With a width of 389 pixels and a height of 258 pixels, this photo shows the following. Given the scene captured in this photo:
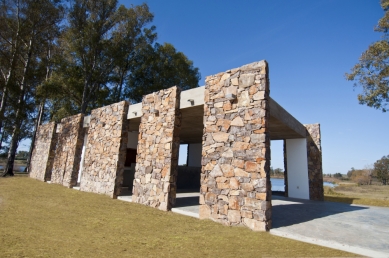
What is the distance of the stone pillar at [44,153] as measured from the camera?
556 inches

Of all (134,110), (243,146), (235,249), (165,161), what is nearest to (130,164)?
(134,110)

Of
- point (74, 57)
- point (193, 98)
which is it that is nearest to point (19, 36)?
point (74, 57)

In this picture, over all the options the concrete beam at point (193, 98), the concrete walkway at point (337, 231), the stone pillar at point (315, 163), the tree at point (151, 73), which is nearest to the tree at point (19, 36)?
the tree at point (151, 73)

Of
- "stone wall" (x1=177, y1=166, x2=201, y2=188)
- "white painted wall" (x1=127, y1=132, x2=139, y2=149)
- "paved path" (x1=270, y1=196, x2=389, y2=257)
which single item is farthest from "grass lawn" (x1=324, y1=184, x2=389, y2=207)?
"white painted wall" (x1=127, y1=132, x2=139, y2=149)

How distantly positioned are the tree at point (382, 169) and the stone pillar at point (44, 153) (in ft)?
141

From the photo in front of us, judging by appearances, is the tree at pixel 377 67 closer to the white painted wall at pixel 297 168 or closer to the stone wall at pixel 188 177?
the white painted wall at pixel 297 168

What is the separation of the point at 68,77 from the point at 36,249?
1659 centimetres

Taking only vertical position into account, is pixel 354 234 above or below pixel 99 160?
below

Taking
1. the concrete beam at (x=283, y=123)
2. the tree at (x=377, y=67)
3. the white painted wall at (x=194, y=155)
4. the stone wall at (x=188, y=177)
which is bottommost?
the stone wall at (x=188, y=177)

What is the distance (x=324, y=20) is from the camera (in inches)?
312

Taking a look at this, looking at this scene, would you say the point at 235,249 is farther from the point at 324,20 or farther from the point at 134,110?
the point at 324,20

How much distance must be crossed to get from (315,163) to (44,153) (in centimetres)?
1662

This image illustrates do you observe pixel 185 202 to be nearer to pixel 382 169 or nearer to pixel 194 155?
pixel 194 155

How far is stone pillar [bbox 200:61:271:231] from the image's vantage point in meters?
4.96
